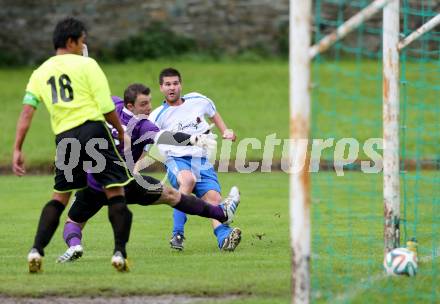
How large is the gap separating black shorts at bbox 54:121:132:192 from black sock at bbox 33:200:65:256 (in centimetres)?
17

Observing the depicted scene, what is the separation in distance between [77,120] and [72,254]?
1683 mm

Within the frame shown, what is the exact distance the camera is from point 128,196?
384 inches

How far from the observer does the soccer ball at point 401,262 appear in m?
8.88

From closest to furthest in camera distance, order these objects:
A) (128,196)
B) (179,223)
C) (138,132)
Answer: (128,196) < (138,132) < (179,223)

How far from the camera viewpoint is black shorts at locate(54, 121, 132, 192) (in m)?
9.02

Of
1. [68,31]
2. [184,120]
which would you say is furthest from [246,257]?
[68,31]

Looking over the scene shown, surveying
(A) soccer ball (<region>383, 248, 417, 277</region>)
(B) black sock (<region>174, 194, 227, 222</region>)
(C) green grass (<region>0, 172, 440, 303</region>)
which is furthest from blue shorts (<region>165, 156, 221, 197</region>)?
(A) soccer ball (<region>383, 248, 417, 277</region>)

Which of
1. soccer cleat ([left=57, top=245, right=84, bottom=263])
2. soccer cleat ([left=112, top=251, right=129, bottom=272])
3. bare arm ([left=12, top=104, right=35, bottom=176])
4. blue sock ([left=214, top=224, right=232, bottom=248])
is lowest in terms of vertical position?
soccer cleat ([left=112, top=251, right=129, bottom=272])

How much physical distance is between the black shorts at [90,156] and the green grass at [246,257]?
856 millimetres

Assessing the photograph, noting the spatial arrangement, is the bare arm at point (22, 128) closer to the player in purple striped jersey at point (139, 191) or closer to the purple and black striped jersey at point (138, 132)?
the player in purple striped jersey at point (139, 191)

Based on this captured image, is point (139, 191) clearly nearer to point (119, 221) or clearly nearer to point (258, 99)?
point (119, 221)

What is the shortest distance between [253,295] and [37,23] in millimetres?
23469

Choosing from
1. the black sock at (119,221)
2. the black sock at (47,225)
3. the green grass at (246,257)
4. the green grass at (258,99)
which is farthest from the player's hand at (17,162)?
the green grass at (258,99)

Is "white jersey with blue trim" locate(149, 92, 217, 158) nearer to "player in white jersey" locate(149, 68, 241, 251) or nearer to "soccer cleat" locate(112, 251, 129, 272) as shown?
"player in white jersey" locate(149, 68, 241, 251)
